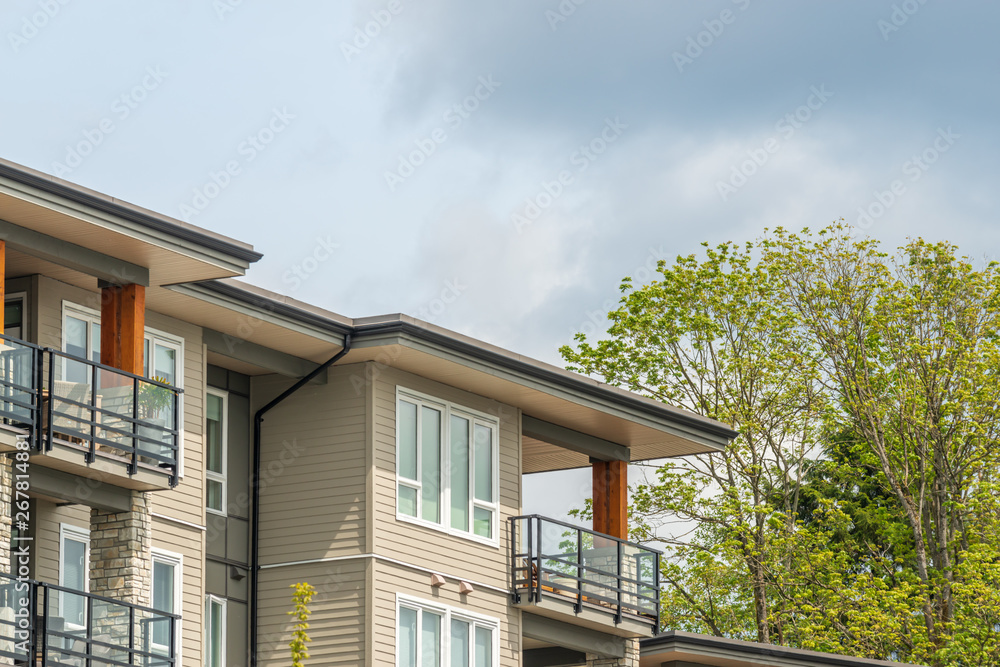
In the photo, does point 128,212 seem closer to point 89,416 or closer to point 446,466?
point 89,416

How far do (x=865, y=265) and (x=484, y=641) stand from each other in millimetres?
19653

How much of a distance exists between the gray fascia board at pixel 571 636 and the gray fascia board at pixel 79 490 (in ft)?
30.0

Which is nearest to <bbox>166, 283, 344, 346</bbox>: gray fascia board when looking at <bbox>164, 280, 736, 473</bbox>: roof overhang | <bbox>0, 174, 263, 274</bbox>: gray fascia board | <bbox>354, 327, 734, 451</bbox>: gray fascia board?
<bbox>164, 280, 736, 473</bbox>: roof overhang

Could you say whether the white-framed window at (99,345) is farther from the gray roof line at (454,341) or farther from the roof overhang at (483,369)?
the gray roof line at (454,341)

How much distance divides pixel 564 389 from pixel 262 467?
5333 mm

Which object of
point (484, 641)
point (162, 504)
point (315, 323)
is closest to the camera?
point (162, 504)

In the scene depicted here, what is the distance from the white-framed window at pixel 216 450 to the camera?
2623 centimetres

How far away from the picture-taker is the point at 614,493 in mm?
31797

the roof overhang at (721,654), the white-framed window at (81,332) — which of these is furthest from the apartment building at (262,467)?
the roof overhang at (721,654)

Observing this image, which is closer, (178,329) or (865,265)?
(178,329)

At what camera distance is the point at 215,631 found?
25891mm

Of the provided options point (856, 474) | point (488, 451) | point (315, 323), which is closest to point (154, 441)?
point (315, 323)

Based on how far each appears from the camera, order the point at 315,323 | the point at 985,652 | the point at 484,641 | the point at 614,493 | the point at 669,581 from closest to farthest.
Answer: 1. the point at 315,323
2. the point at 484,641
3. the point at 614,493
4. the point at 985,652
5. the point at 669,581

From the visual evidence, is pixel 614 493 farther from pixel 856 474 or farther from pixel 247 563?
pixel 856 474
